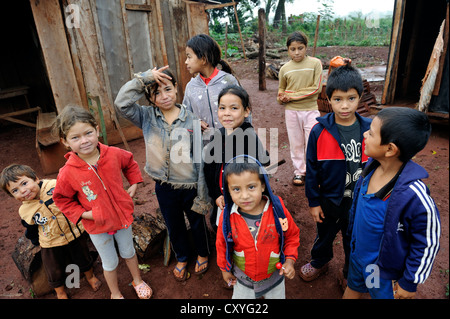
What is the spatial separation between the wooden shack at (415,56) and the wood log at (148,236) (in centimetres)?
538

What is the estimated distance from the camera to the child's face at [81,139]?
79.4 inches

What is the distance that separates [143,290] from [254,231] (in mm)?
1391

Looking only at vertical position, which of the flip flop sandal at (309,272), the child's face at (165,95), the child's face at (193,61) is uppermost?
the child's face at (193,61)

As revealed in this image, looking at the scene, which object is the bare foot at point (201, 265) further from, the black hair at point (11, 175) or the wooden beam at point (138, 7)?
the wooden beam at point (138, 7)

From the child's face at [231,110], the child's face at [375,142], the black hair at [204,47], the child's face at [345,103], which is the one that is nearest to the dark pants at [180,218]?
the child's face at [231,110]

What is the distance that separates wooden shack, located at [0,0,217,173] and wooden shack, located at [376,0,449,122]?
412 cm

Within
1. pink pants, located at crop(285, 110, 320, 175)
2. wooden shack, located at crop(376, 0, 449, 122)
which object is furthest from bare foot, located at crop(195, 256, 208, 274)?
wooden shack, located at crop(376, 0, 449, 122)

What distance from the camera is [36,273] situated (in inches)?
104

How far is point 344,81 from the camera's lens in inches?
79.2

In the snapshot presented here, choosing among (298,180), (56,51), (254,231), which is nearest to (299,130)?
(298,180)

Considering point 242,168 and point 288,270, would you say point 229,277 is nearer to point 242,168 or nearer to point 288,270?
point 288,270

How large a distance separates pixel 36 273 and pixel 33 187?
92 cm

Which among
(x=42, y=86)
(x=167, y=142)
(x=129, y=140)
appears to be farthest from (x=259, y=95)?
(x=167, y=142)
